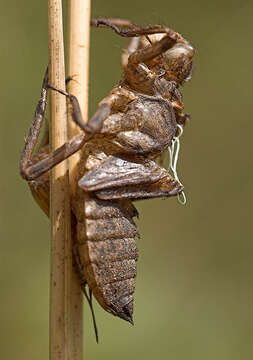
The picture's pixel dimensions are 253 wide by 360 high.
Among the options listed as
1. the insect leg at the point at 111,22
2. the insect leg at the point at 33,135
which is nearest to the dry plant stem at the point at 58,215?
the insect leg at the point at 33,135

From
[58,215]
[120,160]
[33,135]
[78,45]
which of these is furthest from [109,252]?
[78,45]

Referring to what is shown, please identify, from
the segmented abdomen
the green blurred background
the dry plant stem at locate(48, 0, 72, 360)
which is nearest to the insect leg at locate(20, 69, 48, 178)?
the dry plant stem at locate(48, 0, 72, 360)

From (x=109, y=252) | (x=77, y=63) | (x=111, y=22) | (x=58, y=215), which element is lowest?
(x=109, y=252)

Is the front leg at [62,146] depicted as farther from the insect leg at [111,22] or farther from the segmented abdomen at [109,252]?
the insect leg at [111,22]

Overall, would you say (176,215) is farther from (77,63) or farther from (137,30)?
(77,63)

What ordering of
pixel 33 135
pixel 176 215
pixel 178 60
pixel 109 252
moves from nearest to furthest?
pixel 109 252
pixel 33 135
pixel 178 60
pixel 176 215

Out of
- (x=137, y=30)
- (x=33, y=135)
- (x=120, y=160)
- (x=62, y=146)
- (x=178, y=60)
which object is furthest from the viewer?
(x=178, y=60)
